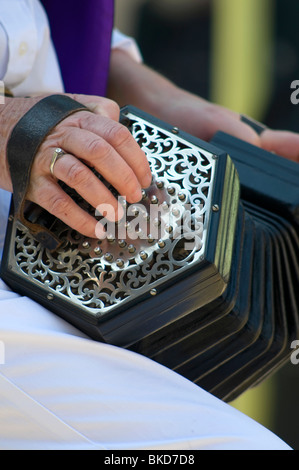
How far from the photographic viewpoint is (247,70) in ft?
10.3

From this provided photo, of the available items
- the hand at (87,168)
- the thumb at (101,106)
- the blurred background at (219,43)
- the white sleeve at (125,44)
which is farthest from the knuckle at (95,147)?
the blurred background at (219,43)

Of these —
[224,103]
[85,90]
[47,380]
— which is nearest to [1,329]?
[47,380]

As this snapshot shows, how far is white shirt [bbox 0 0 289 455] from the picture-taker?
0.87 metres

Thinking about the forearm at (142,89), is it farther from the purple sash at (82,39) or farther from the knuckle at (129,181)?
the knuckle at (129,181)

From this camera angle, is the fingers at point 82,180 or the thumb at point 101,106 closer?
the fingers at point 82,180

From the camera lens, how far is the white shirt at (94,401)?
87 centimetres

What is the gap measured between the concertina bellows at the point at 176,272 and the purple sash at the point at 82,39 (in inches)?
16.3

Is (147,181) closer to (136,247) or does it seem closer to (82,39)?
(136,247)

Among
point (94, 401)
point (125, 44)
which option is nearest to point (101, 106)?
point (94, 401)

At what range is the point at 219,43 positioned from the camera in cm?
317

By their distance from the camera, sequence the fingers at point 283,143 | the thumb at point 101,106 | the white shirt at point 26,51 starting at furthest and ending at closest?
the fingers at point 283,143 < the white shirt at point 26,51 < the thumb at point 101,106

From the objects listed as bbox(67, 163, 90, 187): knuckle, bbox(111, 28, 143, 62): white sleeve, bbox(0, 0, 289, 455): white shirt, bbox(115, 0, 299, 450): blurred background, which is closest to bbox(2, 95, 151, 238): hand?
bbox(67, 163, 90, 187): knuckle

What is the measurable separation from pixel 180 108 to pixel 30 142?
23.1 inches
